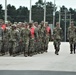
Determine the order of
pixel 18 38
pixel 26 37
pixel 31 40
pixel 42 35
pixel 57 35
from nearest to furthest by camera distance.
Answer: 1. pixel 26 37
2. pixel 31 40
3. pixel 18 38
4. pixel 57 35
5. pixel 42 35

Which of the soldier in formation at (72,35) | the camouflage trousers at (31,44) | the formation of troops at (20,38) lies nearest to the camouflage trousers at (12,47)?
the formation of troops at (20,38)

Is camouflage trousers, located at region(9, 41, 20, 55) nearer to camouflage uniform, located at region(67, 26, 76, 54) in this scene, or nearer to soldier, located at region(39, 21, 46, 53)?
soldier, located at region(39, 21, 46, 53)

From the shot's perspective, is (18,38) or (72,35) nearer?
(18,38)

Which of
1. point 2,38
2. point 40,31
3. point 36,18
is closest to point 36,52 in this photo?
point 40,31

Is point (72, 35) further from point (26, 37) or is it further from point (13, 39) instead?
point (13, 39)

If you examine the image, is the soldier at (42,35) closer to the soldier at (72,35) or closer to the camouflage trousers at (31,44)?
the soldier at (72,35)

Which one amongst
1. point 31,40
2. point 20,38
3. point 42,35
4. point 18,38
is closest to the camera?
point 31,40

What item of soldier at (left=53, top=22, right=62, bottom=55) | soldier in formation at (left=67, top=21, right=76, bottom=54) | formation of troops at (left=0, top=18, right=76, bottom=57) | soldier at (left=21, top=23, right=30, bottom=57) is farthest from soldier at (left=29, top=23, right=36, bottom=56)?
soldier in formation at (left=67, top=21, right=76, bottom=54)

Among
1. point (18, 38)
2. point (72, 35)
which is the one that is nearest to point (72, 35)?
point (72, 35)

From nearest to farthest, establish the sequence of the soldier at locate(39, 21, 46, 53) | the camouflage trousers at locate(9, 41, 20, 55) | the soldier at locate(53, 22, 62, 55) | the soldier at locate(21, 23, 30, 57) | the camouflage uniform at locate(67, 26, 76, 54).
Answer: the soldier at locate(21, 23, 30, 57) → the camouflage trousers at locate(9, 41, 20, 55) → the soldier at locate(53, 22, 62, 55) → the camouflage uniform at locate(67, 26, 76, 54) → the soldier at locate(39, 21, 46, 53)

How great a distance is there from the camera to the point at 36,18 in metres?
104
